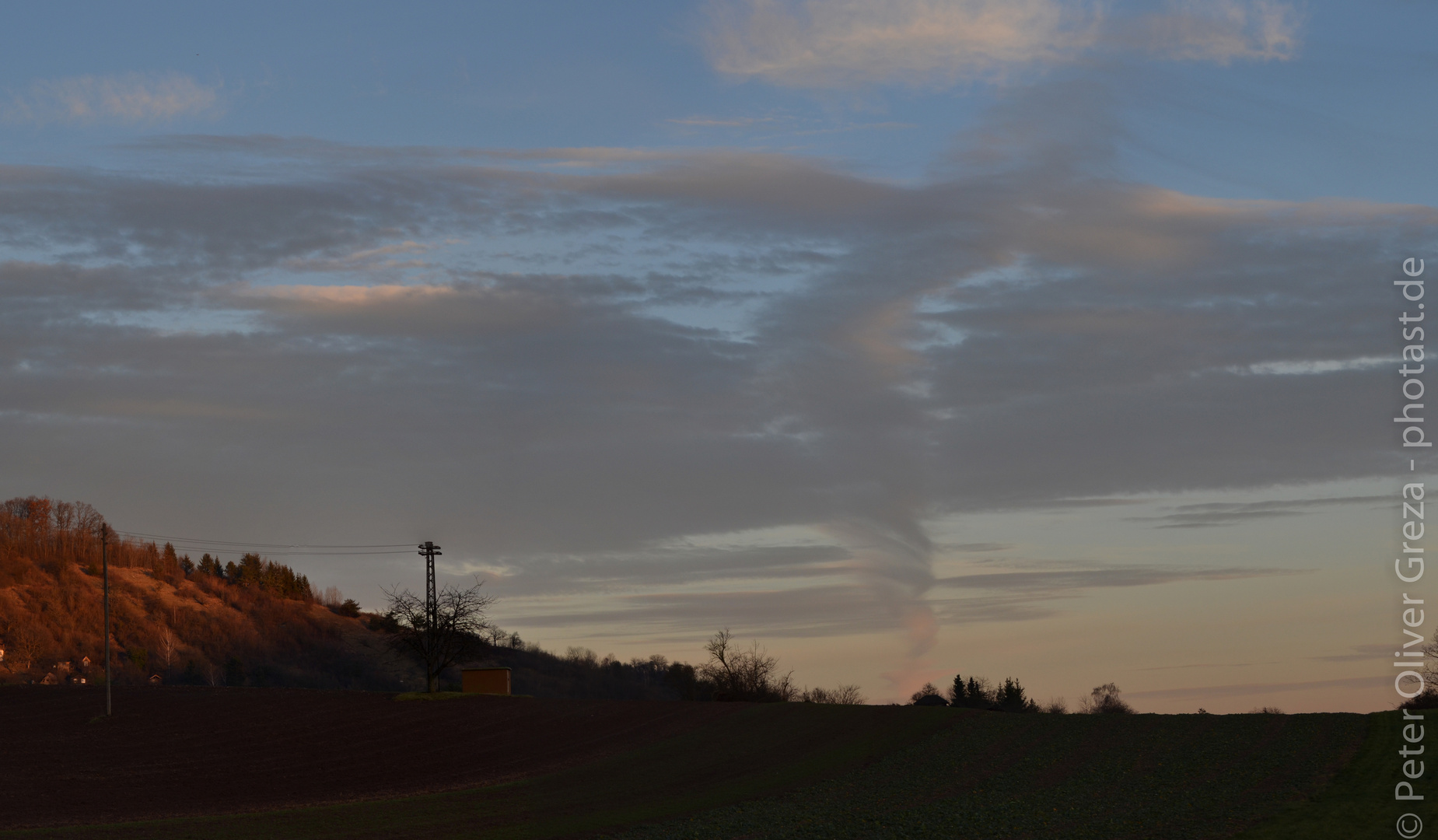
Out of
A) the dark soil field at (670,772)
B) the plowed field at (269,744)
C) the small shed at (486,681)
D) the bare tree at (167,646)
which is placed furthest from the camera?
the bare tree at (167,646)

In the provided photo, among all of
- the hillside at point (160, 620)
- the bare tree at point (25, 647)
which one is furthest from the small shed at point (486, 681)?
the bare tree at point (25, 647)

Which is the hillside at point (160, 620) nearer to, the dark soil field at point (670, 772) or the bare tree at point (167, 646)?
the bare tree at point (167, 646)

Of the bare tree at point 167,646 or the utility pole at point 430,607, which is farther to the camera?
the bare tree at point 167,646

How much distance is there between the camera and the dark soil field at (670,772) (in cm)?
3272

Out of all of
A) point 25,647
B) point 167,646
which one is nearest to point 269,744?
point 25,647

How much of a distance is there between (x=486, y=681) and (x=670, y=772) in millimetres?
32664

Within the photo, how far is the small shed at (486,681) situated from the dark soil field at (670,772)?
4.90 meters

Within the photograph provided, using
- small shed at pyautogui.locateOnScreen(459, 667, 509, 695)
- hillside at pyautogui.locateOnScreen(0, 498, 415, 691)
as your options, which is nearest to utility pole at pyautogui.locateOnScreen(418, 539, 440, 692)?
small shed at pyautogui.locateOnScreen(459, 667, 509, 695)

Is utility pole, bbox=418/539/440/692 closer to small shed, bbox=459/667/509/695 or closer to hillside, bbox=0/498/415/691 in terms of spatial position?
small shed, bbox=459/667/509/695

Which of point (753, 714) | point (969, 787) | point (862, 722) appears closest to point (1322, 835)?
point (969, 787)

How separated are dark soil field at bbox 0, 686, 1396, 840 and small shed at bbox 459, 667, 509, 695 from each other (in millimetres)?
4904

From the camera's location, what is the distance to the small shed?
253 ft

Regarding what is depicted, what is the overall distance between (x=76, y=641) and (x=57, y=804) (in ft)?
352

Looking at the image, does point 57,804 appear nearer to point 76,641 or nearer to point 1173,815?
point 1173,815
